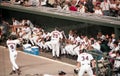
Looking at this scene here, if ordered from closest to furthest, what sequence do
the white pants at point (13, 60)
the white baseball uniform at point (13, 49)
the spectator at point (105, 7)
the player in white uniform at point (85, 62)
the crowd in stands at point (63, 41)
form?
1. the player in white uniform at point (85, 62)
2. the white baseball uniform at point (13, 49)
3. the white pants at point (13, 60)
4. the crowd in stands at point (63, 41)
5. the spectator at point (105, 7)

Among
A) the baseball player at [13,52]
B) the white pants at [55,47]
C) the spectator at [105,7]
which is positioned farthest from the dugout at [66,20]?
the baseball player at [13,52]

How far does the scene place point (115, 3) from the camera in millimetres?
17438

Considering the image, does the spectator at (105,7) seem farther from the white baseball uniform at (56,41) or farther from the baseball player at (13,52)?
the baseball player at (13,52)

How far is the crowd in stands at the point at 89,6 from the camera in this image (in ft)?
57.0

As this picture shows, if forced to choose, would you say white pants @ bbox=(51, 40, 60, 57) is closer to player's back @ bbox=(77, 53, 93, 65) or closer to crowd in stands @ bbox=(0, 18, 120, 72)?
crowd in stands @ bbox=(0, 18, 120, 72)

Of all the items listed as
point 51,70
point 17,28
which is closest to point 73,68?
point 51,70

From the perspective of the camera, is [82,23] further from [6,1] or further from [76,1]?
[6,1]

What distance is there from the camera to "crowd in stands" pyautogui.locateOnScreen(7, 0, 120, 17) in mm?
17375

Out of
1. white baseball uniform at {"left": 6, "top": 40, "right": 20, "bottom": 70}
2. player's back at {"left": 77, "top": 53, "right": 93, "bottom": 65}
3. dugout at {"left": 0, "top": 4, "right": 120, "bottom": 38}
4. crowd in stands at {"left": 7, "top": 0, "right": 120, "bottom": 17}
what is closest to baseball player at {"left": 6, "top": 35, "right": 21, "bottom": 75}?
white baseball uniform at {"left": 6, "top": 40, "right": 20, "bottom": 70}

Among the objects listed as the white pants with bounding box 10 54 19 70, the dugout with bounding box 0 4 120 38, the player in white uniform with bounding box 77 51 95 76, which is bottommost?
the white pants with bounding box 10 54 19 70

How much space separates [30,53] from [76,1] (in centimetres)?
344

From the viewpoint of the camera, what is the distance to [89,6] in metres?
18.4

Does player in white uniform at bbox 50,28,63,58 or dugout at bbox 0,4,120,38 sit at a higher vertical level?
dugout at bbox 0,4,120,38

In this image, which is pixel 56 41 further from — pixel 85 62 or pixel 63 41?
pixel 85 62
